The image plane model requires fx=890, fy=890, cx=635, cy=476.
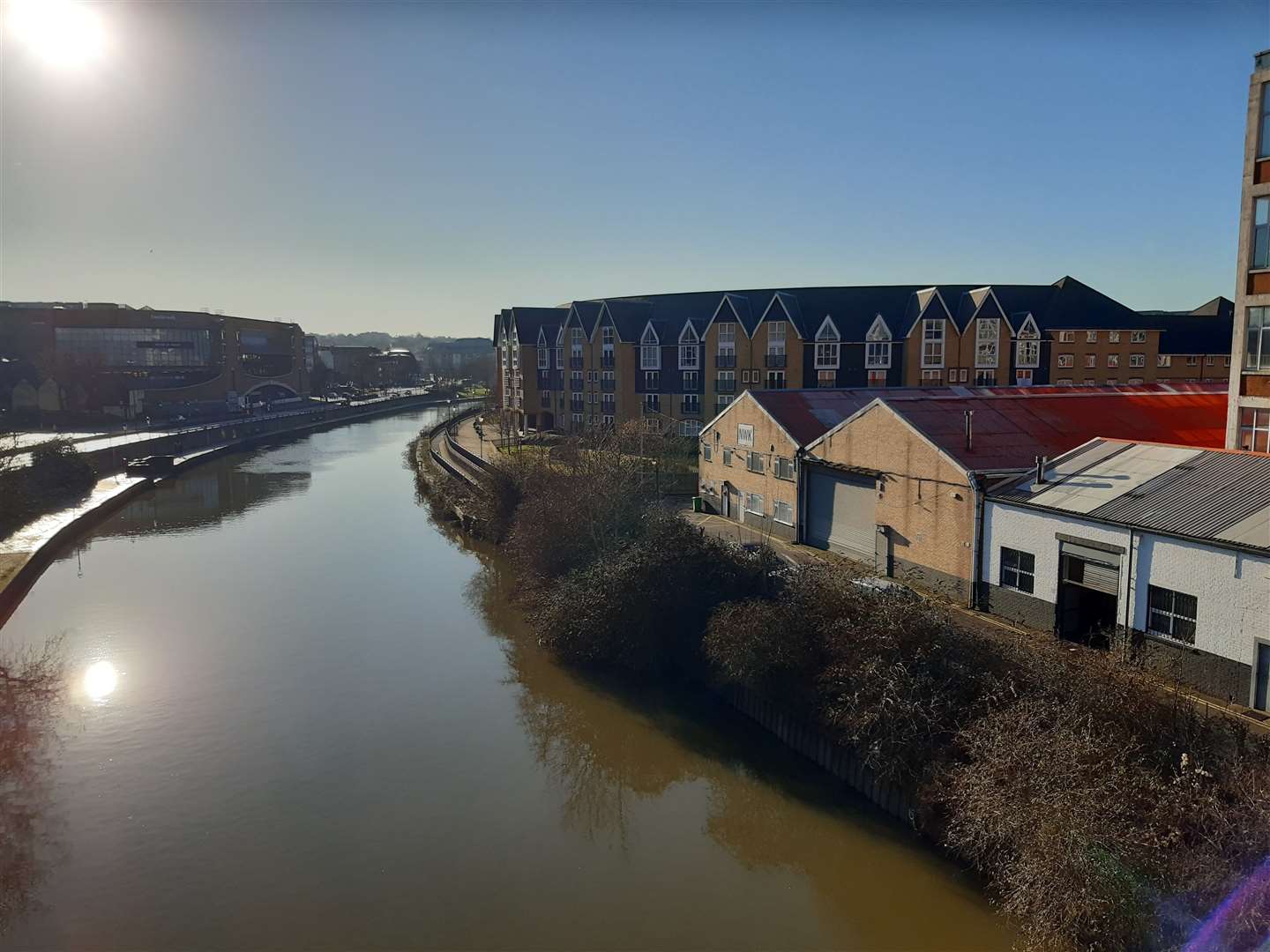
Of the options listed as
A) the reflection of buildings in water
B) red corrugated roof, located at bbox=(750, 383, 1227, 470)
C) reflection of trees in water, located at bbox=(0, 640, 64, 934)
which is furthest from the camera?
the reflection of buildings in water

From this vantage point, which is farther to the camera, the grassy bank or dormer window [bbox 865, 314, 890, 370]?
dormer window [bbox 865, 314, 890, 370]

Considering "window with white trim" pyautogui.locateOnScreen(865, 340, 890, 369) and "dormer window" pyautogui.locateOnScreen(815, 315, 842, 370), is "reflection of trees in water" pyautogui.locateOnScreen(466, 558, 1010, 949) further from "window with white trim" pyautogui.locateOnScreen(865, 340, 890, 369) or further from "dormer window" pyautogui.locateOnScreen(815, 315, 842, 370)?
"window with white trim" pyautogui.locateOnScreen(865, 340, 890, 369)

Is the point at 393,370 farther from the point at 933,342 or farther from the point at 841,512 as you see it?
the point at 841,512

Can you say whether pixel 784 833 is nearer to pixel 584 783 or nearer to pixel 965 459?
pixel 584 783

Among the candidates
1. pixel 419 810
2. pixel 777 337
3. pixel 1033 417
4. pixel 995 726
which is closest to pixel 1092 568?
pixel 995 726

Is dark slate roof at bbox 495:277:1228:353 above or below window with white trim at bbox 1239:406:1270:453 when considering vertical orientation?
above

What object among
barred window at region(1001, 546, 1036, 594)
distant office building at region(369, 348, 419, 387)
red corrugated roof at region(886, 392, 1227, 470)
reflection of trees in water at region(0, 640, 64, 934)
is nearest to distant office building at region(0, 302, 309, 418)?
distant office building at region(369, 348, 419, 387)

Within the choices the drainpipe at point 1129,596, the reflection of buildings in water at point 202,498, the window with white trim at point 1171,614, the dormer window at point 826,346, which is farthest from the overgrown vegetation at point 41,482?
the dormer window at point 826,346
